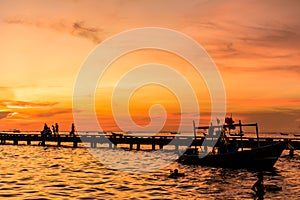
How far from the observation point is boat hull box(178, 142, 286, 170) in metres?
39.5

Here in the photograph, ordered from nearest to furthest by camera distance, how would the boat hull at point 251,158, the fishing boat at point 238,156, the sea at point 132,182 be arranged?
the sea at point 132,182 → the boat hull at point 251,158 → the fishing boat at point 238,156

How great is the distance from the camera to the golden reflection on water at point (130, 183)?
87.1 feet

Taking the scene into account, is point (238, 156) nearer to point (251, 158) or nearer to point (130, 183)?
point (251, 158)

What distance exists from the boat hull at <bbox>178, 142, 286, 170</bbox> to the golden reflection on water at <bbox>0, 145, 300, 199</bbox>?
1.12 m

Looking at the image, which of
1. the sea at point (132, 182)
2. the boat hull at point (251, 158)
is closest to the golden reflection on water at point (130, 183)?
the sea at point (132, 182)

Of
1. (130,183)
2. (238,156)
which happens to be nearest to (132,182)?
(130,183)

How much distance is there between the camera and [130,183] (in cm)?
3222

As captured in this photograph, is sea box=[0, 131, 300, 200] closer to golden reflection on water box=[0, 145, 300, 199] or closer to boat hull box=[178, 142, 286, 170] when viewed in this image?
golden reflection on water box=[0, 145, 300, 199]

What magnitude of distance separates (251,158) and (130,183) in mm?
14752

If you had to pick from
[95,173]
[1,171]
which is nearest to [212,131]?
[95,173]

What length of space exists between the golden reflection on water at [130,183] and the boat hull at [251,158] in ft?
3.68

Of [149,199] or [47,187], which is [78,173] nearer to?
[47,187]

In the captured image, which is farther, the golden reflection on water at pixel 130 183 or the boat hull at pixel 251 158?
the boat hull at pixel 251 158

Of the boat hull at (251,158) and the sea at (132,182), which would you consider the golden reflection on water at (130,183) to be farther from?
the boat hull at (251,158)
